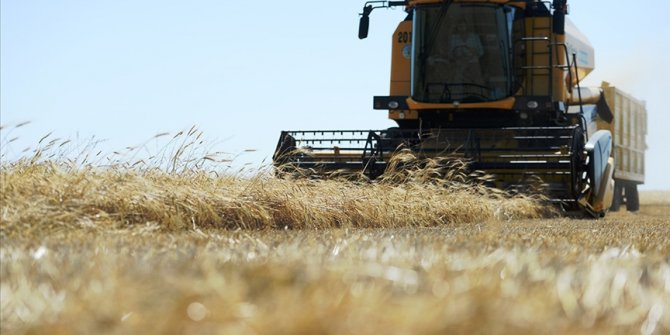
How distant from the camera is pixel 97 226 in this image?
16.8ft

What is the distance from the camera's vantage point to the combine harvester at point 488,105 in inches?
499

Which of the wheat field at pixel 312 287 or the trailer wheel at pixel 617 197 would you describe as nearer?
the wheat field at pixel 312 287

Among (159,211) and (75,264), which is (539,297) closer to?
(75,264)

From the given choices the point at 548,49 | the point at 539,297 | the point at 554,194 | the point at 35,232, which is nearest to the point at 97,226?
the point at 35,232

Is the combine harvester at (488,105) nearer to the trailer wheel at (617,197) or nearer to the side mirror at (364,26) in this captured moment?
the side mirror at (364,26)

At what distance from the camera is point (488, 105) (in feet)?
45.0

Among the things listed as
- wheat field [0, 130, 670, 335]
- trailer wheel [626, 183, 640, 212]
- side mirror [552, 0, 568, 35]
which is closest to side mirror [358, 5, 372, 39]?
side mirror [552, 0, 568, 35]

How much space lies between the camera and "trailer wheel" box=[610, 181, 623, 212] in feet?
67.6

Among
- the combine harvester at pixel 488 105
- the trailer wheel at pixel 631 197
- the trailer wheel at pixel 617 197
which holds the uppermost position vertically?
the combine harvester at pixel 488 105

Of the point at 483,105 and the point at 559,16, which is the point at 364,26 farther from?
the point at 559,16

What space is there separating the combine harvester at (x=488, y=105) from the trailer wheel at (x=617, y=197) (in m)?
5.71

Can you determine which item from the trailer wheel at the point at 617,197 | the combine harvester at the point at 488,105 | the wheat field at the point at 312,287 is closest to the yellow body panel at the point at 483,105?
the combine harvester at the point at 488,105

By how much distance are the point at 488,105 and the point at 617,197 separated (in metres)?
8.38

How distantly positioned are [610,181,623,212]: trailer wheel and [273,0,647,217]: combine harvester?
571cm
